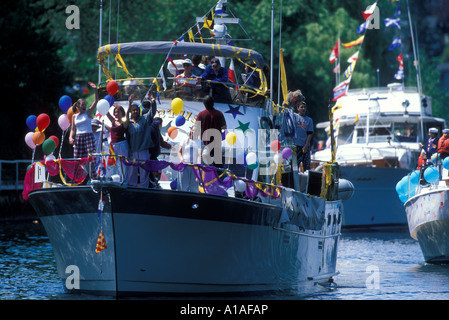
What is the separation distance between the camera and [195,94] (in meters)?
18.1

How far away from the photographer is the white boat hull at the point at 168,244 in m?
15.2

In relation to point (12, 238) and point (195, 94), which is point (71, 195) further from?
point (12, 238)

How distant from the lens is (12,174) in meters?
35.3

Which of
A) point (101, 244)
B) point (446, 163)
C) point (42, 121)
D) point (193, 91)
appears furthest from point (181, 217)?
point (446, 163)

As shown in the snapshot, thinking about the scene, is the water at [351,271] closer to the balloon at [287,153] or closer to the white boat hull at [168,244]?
the white boat hull at [168,244]

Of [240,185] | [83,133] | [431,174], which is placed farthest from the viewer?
[431,174]

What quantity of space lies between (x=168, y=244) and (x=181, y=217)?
0.44m

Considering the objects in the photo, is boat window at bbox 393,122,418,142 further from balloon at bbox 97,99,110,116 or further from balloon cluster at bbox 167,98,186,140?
balloon at bbox 97,99,110,116

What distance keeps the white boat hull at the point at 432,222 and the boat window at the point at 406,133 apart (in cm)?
1137

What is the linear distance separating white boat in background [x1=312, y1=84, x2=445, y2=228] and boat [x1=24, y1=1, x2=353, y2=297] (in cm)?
1631

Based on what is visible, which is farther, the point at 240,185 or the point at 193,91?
the point at 193,91

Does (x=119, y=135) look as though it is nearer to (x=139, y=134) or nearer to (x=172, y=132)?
(x=139, y=134)
